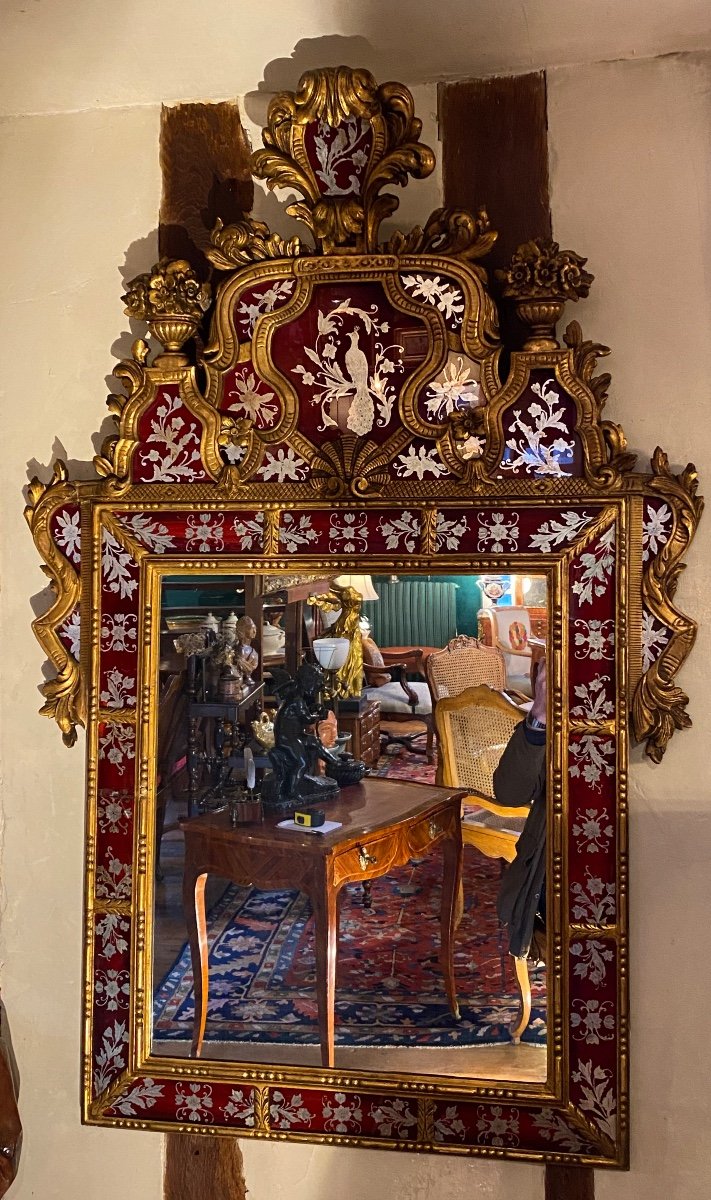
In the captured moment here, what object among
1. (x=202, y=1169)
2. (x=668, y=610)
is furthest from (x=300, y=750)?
(x=202, y=1169)

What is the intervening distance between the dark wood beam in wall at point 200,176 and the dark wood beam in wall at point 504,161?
0.40 m

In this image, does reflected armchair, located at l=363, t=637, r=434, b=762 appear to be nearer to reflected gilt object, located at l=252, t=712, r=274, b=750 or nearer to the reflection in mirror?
the reflection in mirror

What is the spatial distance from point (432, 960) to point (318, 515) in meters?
0.81

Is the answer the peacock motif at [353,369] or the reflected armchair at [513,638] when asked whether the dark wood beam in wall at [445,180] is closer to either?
the peacock motif at [353,369]

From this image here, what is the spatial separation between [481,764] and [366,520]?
0.47 m

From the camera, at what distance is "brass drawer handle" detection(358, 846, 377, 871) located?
158 cm

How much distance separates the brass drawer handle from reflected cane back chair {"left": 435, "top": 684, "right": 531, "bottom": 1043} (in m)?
0.17

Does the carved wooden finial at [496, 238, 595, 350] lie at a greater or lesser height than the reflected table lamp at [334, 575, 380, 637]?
greater

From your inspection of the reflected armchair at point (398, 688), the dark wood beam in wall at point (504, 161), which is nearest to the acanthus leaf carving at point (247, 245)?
the dark wood beam in wall at point (504, 161)

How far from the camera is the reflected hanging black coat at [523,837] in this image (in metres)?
1.56

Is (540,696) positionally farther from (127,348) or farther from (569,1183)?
(127,348)

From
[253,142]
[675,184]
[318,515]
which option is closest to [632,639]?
[318,515]

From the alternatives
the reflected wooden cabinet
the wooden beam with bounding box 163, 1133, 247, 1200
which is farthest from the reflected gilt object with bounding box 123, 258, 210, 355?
the wooden beam with bounding box 163, 1133, 247, 1200

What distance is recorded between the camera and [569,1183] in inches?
62.5
